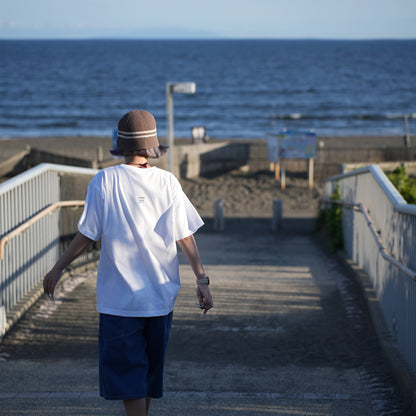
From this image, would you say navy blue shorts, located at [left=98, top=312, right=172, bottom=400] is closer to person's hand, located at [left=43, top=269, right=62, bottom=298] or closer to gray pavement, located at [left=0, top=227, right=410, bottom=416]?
person's hand, located at [left=43, top=269, right=62, bottom=298]

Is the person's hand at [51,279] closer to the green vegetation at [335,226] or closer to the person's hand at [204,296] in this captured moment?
the person's hand at [204,296]

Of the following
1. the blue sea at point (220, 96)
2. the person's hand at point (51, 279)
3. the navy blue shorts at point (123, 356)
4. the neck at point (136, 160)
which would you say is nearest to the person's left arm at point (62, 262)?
the person's hand at point (51, 279)

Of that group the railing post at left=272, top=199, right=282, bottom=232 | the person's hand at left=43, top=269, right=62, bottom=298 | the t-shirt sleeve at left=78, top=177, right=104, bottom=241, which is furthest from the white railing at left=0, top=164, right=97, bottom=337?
the railing post at left=272, top=199, right=282, bottom=232

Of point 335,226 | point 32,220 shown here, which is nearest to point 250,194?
point 335,226

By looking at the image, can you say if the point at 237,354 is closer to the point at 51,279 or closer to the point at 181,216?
the point at 181,216

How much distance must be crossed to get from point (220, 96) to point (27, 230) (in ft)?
188

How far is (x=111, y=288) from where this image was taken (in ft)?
10.6

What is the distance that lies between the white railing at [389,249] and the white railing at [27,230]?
298cm

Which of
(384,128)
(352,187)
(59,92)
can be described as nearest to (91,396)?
(352,187)

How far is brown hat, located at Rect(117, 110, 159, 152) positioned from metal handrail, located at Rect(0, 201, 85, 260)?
7.83ft

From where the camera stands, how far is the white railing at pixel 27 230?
5891 mm

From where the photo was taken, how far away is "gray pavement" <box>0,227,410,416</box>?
4152 mm

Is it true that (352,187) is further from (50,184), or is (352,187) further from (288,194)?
(288,194)

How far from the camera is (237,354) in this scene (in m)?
5.38
